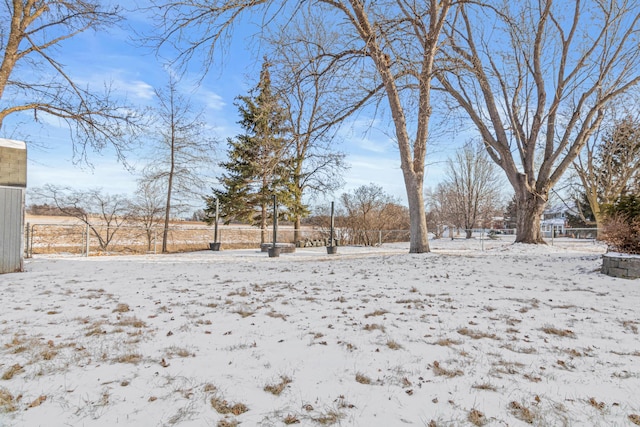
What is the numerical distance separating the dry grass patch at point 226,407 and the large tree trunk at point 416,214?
27.3 feet

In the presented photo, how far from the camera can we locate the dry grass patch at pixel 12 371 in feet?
7.80

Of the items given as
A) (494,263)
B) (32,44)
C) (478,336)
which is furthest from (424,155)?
(32,44)

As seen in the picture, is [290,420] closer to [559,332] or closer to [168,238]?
[559,332]

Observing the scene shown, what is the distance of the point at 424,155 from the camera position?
980 cm

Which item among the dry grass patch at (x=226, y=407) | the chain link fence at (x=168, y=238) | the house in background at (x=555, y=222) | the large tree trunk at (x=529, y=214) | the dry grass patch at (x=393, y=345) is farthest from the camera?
the house in background at (x=555, y=222)

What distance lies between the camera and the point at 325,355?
2.76 metres

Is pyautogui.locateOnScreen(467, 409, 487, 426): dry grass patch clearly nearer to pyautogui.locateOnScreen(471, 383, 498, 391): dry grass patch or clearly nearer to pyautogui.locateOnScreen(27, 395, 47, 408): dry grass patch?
pyautogui.locateOnScreen(471, 383, 498, 391): dry grass patch

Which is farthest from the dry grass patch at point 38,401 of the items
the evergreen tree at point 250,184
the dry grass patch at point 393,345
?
the evergreen tree at point 250,184

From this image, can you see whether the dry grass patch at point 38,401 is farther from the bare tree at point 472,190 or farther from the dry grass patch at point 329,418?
the bare tree at point 472,190

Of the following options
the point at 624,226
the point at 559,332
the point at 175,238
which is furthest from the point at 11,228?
the point at 624,226

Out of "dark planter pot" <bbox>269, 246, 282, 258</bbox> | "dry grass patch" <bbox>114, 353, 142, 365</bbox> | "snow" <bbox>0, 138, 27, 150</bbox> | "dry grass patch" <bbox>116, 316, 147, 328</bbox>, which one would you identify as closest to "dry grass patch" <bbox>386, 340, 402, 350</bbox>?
"dry grass patch" <bbox>114, 353, 142, 365</bbox>

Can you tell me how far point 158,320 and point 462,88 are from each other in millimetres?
11969

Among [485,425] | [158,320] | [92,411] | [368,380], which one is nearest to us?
[485,425]

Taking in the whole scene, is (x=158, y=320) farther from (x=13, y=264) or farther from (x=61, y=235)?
(x=61, y=235)
